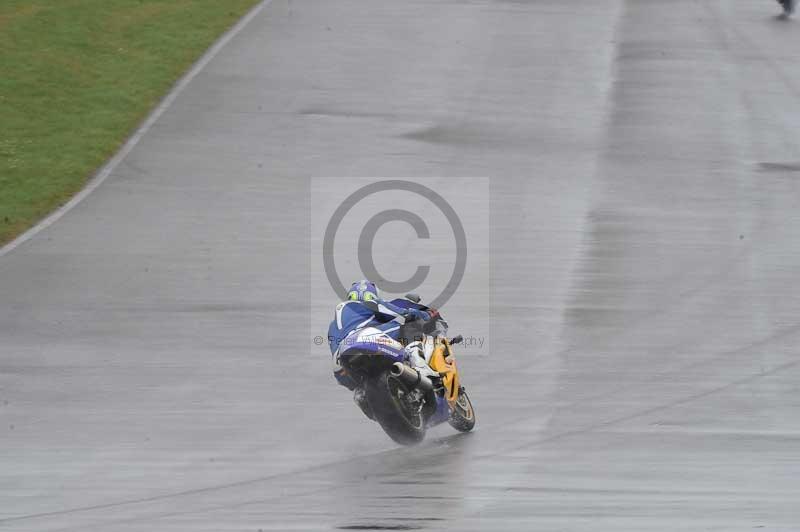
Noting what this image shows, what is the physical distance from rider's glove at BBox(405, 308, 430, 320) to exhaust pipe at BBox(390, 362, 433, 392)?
2.15ft

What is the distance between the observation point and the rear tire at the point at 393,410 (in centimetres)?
1245

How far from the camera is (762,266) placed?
Result: 19641 mm

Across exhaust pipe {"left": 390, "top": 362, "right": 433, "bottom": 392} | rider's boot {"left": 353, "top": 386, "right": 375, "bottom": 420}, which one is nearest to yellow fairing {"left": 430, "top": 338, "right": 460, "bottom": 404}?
exhaust pipe {"left": 390, "top": 362, "right": 433, "bottom": 392}

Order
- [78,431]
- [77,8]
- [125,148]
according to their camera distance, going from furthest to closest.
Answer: [77,8]
[125,148]
[78,431]

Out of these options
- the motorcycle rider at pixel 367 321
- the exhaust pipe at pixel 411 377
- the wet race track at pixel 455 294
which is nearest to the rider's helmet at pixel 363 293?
the motorcycle rider at pixel 367 321

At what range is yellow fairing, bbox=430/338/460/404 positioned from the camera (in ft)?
42.6

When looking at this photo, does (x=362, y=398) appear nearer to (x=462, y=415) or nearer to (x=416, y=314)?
(x=416, y=314)

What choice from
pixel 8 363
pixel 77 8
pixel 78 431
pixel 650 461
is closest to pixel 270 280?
pixel 8 363

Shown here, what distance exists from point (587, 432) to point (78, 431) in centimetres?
555

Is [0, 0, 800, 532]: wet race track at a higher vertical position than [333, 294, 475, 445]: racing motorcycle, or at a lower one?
lower

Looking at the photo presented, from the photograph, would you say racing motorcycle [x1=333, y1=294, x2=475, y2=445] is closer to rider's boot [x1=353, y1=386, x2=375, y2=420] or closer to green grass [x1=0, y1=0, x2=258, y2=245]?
rider's boot [x1=353, y1=386, x2=375, y2=420]

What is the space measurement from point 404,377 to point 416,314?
87cm

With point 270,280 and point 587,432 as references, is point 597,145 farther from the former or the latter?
point 587,432

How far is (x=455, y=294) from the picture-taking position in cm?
1870
